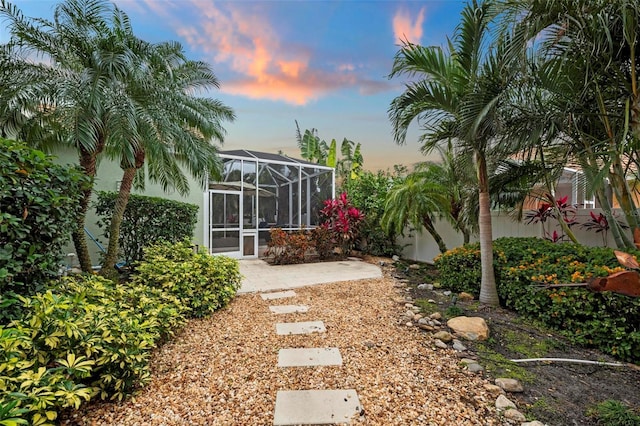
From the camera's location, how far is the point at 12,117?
4641 mm

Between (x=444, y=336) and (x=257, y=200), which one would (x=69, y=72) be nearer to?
(x=257, y=200)

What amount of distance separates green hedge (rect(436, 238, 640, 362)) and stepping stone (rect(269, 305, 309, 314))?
3007mm

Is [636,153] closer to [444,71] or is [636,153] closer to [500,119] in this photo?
[500,119]

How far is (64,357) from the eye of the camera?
2180 millimetres

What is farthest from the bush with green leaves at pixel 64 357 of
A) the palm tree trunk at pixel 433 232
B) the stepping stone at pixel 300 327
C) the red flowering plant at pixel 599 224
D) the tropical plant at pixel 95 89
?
the palm tree trunk at pixel 433 232

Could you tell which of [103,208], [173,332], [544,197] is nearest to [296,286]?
[173,332]

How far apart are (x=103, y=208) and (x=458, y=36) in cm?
745

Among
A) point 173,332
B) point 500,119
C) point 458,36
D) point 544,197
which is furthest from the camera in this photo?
point 544,197

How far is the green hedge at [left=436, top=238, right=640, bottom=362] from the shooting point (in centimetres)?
321

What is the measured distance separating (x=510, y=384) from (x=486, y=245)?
2838 mm

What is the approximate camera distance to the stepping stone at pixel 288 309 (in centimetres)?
459

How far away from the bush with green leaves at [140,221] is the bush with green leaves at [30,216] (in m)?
3.62

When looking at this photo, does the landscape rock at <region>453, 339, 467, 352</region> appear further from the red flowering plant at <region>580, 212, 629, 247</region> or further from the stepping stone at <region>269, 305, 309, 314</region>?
the red flowering plant at <region>580, 212, 629, 247</region>

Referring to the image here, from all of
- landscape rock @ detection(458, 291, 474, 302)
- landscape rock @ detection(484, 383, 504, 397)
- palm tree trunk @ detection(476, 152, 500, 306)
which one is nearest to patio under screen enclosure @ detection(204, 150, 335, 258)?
landscape rock @ detection(458, 291, 474, 302)
